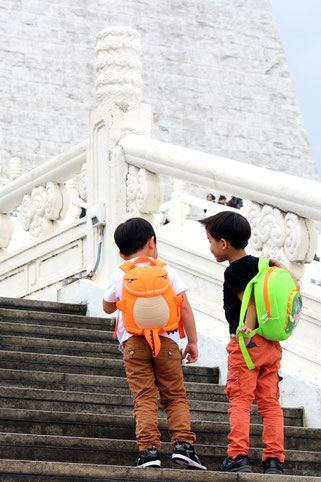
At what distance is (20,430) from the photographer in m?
5.73

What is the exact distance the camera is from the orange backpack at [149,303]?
5375 millimetres

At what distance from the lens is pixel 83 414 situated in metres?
5.90

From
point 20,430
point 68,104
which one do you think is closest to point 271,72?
point 68,104

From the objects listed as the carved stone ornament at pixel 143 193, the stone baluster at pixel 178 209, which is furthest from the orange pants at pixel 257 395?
the stone baluster at pixel 178 209

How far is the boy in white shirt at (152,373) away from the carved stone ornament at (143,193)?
306 cm

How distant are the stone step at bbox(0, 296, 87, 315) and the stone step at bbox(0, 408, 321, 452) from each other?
2640mm

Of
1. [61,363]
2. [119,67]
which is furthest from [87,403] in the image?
[119,67]

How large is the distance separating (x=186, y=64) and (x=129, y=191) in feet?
111

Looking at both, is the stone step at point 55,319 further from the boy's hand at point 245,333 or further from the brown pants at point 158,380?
the boy's hand at point 245,333

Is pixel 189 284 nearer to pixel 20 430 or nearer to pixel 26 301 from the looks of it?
pixel 26 301

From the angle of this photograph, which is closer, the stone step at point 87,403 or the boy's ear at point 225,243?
the boy's ear at point 225,243

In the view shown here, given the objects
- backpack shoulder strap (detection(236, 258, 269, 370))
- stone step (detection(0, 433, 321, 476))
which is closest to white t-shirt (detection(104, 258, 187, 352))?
backpack shoulder strap (detection(236, 258, 269, 370))

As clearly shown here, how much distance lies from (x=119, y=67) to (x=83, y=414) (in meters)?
4.21

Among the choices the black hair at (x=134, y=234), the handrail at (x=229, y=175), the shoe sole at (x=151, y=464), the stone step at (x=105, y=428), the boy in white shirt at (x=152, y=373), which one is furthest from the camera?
the handrail at (x=229, y=175)
